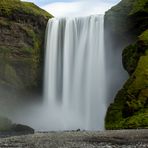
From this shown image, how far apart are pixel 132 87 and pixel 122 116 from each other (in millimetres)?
4933

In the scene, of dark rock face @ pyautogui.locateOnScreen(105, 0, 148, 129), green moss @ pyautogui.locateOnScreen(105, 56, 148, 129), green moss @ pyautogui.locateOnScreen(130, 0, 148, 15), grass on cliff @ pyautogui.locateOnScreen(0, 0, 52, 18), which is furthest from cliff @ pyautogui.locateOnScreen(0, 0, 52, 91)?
green moss @ pyautogui.locateOnScreen(105, 56, 148, 129)

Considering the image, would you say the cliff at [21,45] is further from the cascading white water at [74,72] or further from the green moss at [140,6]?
the green moss at [140,6]

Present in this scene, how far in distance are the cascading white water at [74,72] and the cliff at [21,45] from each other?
2593 mm

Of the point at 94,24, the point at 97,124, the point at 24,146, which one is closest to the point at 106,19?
the point at 94,24

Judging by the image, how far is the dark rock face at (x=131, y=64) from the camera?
72250mm

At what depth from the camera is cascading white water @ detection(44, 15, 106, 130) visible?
310 feet

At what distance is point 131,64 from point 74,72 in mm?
15989

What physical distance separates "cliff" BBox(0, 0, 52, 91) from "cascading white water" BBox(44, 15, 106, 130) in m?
2.59

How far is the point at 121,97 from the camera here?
76688mm

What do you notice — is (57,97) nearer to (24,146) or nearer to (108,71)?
(108,71)

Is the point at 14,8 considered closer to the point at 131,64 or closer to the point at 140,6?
the point at 140,6

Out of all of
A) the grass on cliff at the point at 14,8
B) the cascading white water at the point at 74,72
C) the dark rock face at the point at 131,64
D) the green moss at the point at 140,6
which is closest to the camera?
the dark rock face at the point at 131,64

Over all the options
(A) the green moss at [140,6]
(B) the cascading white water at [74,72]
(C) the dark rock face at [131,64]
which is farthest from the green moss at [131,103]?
(A) the green moss at [140,6]

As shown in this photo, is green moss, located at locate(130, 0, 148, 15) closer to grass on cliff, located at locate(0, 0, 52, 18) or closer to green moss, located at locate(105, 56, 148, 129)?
green moss, located at locate(105, 56, 148, 129)
